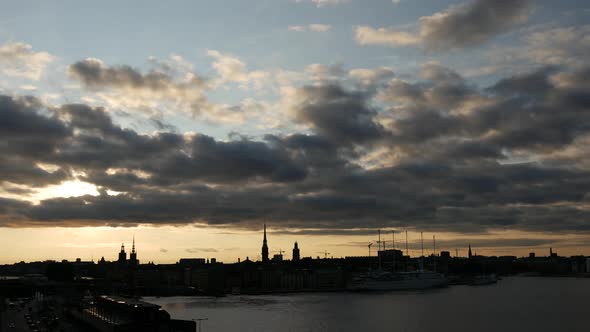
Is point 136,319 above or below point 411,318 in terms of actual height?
above

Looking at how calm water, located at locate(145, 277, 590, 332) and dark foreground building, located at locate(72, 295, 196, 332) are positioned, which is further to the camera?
calm water, located at locate(145, 277, 590, 332)

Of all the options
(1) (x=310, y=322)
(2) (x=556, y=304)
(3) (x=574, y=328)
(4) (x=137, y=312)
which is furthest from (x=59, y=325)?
(2) (x=556, y=304)

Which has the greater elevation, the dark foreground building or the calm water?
the dark foreground building

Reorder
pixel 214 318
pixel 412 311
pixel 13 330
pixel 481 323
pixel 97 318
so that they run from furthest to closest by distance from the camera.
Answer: pixel 412 311, pixel 214 318, pixel 481 323, pixel 97 318, pixel 13 330

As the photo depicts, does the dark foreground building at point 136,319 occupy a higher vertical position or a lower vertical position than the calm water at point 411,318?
higher

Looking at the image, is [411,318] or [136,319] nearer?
[136,319]

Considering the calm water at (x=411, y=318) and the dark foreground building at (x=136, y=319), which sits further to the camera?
the calm water at (x=411, y=318)

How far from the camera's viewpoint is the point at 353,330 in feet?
316

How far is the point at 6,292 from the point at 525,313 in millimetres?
153652

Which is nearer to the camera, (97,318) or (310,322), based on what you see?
(97,318)

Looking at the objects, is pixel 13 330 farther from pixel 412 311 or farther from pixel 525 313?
pixel 525 313

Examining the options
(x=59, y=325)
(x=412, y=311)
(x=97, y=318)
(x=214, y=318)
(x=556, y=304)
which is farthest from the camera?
(x=556, y=304)

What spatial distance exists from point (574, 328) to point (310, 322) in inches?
1631

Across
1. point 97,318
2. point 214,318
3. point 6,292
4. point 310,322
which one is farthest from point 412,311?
point 6,292
